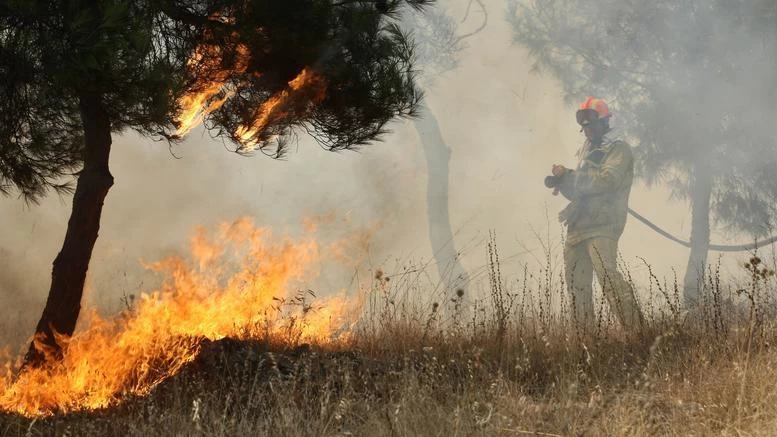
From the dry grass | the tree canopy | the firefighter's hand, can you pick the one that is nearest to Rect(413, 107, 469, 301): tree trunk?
the firefighter's hand

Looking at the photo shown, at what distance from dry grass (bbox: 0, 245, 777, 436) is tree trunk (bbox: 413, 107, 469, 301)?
8685mm

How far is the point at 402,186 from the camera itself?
58.7 feet

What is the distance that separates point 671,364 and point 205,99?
3570mm

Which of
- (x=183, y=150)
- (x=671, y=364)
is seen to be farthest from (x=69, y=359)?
(x=183, y=150)

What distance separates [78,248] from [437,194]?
10641 millimetres

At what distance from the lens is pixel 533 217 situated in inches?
765

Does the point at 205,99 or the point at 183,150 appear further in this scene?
the point at 183,150

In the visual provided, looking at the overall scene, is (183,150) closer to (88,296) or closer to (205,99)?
(88,296)

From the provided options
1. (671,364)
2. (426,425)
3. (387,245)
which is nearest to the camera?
(426,425)

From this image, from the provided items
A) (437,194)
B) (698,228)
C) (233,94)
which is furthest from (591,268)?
(437,194)

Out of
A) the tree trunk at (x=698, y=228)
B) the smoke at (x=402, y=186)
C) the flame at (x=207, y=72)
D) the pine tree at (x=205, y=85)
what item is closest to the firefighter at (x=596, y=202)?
the pine tree at (x=205, y=85)

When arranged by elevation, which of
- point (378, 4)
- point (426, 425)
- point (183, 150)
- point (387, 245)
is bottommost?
point (426, 425)

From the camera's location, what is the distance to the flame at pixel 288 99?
18.0 feet

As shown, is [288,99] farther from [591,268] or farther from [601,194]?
[591,268]
